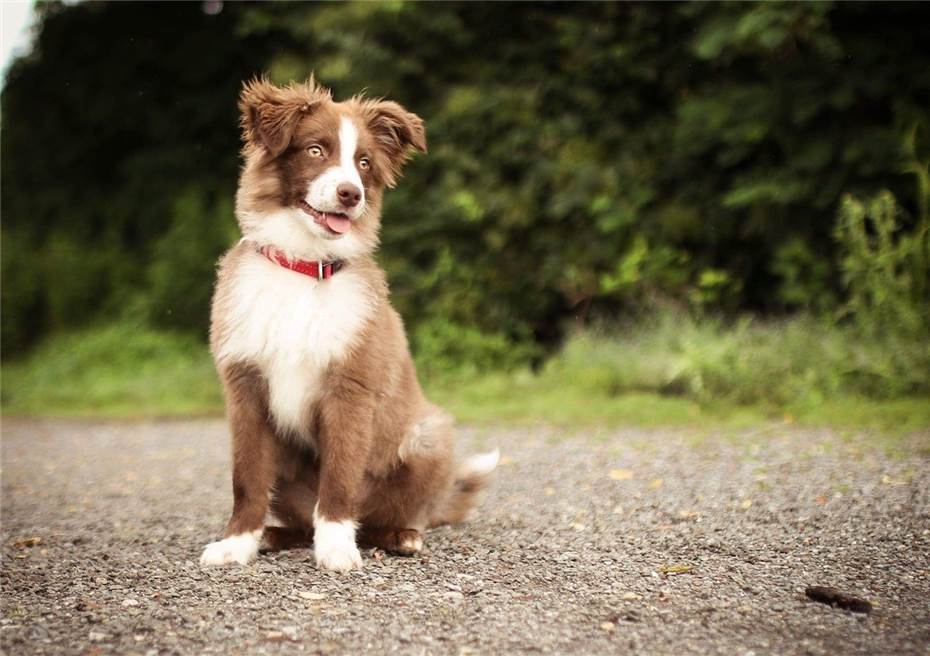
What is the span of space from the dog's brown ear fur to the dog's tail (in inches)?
71.1

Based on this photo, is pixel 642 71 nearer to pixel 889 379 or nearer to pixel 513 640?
pixel 889 379

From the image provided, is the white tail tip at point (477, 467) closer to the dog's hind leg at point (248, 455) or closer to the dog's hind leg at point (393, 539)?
the dog's hind leg at point (393, 539)

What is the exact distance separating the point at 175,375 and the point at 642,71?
22.6 ft

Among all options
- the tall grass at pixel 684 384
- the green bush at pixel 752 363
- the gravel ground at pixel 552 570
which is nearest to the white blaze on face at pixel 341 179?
the gravel ground at pixel 552 570

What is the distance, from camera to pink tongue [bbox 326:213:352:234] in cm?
396

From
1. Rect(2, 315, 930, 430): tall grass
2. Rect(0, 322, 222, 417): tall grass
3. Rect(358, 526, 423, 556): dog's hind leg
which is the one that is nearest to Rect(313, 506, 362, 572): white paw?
Rect(358, 526, 423, 556): dog's hind leg

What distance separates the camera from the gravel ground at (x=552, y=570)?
9.81ft

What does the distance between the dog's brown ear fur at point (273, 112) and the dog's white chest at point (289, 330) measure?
22.0 inches

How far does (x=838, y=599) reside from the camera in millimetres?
3277

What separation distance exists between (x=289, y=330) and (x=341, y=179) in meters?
0.68

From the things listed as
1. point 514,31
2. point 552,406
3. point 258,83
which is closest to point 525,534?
point 258,83

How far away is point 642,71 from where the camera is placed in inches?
389

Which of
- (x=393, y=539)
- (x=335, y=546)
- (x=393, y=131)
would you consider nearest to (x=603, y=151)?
(x=393, y=131)

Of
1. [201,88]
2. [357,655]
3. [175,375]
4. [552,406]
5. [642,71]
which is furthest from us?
[201,88]
